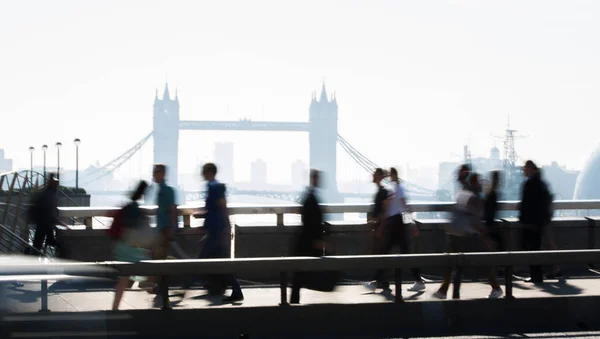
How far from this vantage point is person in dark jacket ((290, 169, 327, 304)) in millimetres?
9289

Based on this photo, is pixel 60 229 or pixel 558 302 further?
pixel 60 229

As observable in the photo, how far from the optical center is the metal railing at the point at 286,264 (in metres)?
7.64

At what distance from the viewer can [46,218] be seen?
12.4 m

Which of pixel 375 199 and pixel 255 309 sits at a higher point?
pixel 375 199

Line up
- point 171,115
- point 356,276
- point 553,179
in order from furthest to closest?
1. point 171,115
2. point 553,179
3. point 356,276

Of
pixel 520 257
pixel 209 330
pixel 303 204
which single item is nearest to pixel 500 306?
pixel 520 257

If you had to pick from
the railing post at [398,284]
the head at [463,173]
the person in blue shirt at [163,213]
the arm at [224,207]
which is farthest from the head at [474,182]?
the person in blue shirt at [163,213]

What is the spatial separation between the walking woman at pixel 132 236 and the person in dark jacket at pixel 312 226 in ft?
4.67

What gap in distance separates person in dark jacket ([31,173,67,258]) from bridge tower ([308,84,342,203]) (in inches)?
6627

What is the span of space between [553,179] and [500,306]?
158154mm

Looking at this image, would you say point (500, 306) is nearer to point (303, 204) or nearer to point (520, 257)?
point (520, 257)

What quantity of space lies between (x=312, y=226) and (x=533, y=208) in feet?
10.2

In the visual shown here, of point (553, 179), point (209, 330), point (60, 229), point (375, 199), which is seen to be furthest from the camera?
point (553, 179)

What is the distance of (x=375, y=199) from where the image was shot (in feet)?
36.0
